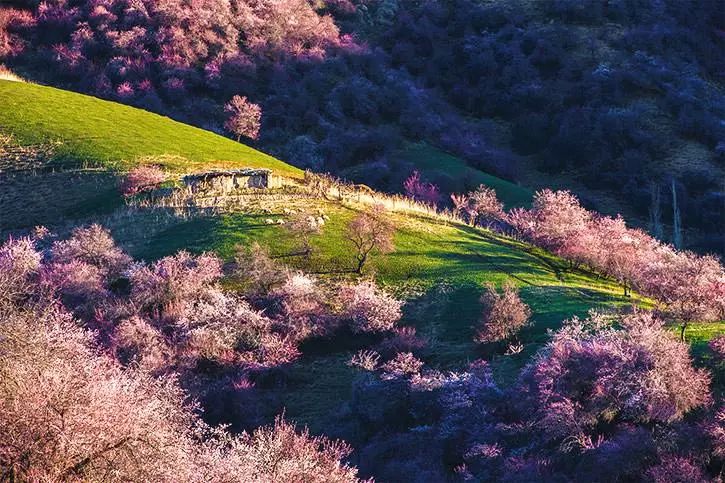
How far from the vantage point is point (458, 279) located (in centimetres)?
3625

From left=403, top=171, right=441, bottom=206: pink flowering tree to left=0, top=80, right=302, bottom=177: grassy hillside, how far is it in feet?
41.3

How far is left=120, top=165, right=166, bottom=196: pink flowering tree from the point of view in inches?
1751

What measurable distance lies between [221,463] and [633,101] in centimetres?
8263

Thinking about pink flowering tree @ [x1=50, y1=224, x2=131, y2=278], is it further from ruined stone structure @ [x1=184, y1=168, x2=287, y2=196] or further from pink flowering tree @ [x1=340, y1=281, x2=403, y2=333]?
pink flowering tree @ [x1=340, y1=281, x2=403, y2=333]

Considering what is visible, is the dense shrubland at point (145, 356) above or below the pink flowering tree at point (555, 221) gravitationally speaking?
below

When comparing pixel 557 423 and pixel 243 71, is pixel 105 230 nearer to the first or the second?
pixel 557 423

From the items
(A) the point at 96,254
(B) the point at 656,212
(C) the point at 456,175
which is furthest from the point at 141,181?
(B) the point at 656,212

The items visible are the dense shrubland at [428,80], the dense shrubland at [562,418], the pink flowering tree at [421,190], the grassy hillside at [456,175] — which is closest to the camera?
the dense shrubland at [562,418]

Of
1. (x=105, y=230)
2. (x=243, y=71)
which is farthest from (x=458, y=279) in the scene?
(x=243, y=71)

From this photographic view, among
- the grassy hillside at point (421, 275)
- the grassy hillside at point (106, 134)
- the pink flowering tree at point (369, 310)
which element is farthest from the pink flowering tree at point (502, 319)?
the grassy hillside at point (106, 134)

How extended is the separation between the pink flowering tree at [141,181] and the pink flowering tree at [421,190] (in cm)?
2365

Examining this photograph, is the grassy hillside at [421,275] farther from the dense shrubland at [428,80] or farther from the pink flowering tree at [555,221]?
the dense shrubland at [428,80]

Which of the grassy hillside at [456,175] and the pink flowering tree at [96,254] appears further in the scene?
the grassy hillside at [456,175]

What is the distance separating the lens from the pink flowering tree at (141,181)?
44.5 m
